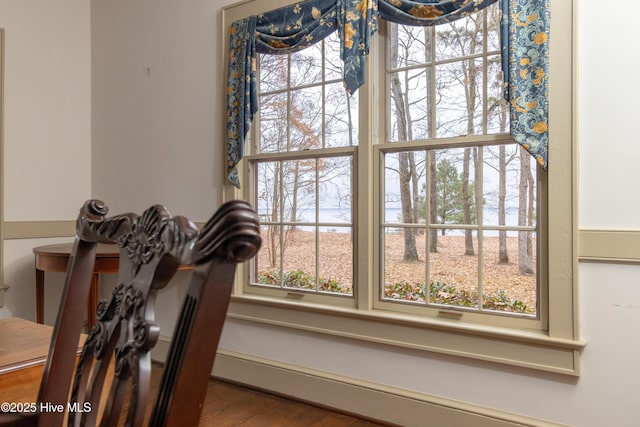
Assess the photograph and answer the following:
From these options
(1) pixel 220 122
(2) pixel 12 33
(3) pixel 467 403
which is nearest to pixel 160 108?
(1) pixel 220 122

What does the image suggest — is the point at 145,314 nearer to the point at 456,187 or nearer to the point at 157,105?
the point at 456,187

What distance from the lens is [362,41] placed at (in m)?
2.30

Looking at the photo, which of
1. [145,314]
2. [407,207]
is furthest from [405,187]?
[145,314]

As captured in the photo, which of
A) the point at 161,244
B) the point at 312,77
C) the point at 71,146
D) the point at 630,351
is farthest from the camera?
the point at 71,146

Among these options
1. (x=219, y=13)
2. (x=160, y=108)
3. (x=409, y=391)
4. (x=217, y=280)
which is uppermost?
(x=219, y=13)

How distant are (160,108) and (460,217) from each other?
226 centimetres

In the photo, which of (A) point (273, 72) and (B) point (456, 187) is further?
(A) point (273, 72)

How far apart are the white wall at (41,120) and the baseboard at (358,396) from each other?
69.3 inches

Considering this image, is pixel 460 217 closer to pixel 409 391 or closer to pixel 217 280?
pixel 409 391

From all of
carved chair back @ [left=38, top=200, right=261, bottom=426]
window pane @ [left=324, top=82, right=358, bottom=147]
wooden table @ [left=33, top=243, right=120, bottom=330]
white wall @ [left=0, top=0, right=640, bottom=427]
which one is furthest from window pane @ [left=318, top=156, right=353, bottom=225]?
carved chair back @ [left=38, top=200, right=261, bottom=426]

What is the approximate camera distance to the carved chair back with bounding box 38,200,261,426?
Result: 49 centimetres

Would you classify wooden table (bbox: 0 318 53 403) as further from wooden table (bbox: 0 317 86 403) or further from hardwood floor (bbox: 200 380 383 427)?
hardwood floor (bbox: 200 380 383 427)

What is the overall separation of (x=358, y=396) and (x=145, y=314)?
2015 millimetres

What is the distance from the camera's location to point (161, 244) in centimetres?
60
